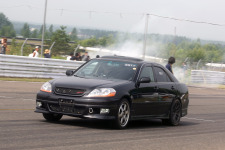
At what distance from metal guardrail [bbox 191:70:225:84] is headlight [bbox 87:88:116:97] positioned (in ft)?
97.7

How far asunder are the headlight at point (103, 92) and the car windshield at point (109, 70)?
2.69 ft

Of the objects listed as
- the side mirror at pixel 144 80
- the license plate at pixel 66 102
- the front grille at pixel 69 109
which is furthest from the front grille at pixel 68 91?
the side mirror at pixel 144 80

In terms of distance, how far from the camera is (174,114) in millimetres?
12266

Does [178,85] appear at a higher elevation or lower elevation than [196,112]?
higher

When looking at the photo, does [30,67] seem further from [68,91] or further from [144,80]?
[68,91]

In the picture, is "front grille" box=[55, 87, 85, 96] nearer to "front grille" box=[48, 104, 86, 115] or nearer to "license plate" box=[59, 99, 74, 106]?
"license plate" box=[59, 99, 74, 106]

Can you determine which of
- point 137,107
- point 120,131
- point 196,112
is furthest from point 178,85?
point 196,112

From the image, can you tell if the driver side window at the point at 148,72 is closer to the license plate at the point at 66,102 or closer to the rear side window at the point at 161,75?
the rear side window at the point at 161,75

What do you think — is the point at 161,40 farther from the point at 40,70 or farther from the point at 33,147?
the point at 33,147

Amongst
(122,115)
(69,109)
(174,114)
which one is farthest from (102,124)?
(174,114)

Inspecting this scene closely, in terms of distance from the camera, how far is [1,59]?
24625 millimetres

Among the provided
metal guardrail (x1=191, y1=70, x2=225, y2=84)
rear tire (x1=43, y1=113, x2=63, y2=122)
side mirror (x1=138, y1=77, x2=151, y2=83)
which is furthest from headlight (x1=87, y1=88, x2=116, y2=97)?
metal guardrail (x1=191, y1=70, x2=225, y2=84)

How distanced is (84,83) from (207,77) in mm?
31437

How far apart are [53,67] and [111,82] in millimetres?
17160
